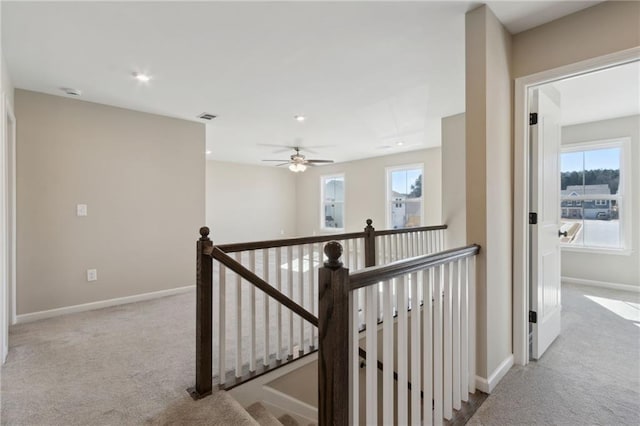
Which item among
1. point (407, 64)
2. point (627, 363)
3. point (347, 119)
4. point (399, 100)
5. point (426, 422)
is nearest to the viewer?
point (426, 422)

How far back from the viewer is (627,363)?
2.35 metres

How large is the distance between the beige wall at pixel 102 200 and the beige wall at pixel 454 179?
11.1 ft

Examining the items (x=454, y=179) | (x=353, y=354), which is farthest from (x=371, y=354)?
(x=454, y=179)

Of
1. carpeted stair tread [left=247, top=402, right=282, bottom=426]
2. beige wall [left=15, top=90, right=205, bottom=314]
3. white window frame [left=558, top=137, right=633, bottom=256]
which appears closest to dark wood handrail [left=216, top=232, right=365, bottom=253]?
carpeted stair tread [left=247, top=402, right=282, bottom=426]

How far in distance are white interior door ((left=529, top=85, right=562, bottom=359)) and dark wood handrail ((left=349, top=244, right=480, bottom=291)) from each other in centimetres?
106

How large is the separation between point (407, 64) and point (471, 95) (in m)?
0.89

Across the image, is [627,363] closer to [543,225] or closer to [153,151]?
[543,225]

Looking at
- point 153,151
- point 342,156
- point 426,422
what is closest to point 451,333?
point 426,422

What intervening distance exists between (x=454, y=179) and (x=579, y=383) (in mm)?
2572

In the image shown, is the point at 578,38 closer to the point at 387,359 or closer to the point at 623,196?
the point at 387,359

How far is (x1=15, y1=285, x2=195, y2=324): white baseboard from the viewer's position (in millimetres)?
3162

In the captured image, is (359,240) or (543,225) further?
(359,240)

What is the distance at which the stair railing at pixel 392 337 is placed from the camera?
1083 mm

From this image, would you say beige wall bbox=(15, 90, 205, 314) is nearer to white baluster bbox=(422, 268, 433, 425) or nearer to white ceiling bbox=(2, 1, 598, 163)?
white ceiling bbox=(2, 1, 598, 163)
